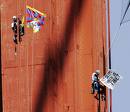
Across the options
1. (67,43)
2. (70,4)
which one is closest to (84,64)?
(67,43)

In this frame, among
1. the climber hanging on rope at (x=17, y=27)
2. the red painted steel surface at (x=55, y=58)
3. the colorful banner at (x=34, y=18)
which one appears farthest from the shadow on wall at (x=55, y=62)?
the climber hanging on rope at (x=17, y=27)

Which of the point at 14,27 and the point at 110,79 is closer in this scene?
the point at 110,79

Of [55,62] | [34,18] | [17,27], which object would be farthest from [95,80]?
[17,27]

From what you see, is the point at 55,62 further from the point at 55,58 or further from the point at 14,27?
the point at 14,27

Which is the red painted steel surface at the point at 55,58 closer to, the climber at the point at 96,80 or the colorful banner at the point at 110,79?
the climber at the point at 96,80

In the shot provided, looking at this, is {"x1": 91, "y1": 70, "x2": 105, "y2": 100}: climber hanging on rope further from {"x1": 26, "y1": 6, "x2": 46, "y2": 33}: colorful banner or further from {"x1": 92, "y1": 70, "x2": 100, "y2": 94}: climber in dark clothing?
{"x1": 26, "y1": 6, "x2": 46, "y2": 33}: colorful banner

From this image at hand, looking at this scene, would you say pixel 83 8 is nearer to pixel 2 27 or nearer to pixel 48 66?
pixel 48 66

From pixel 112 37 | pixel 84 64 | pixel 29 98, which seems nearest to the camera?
pixel 112 37
